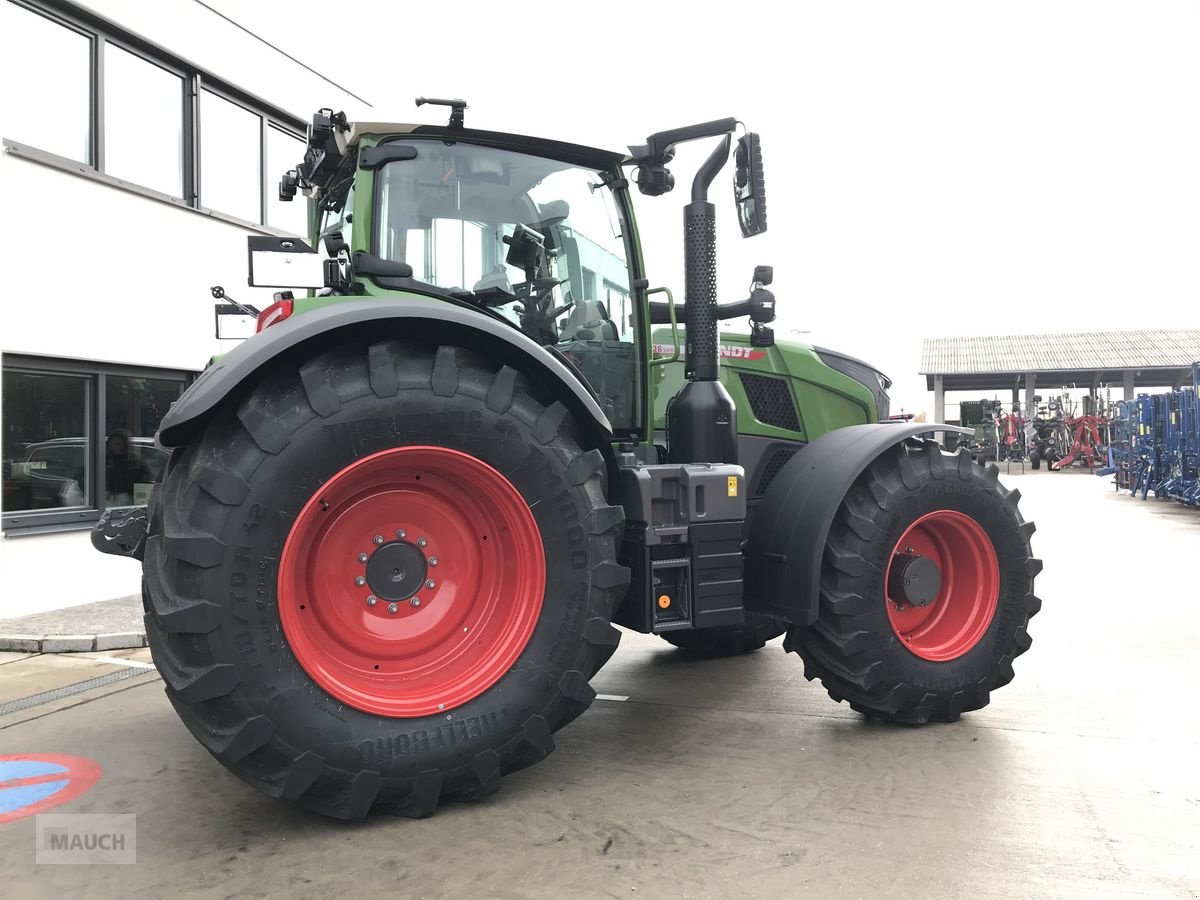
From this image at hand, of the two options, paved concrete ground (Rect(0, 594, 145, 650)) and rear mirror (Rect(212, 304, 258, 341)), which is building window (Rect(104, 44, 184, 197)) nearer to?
paved concrete ground (Rect(0, 594, 145, 650))

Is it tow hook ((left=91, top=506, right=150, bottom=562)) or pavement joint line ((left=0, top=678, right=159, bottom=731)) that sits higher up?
tow hook ((left=91, top=506, right=150, bottom=562))

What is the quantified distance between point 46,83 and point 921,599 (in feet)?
28.6

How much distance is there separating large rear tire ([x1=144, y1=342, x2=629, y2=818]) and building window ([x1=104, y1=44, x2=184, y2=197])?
302 inches

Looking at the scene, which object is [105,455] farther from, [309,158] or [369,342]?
[369,342]

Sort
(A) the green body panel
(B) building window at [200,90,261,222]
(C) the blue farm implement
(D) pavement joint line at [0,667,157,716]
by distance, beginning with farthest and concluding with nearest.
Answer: (C) the blue farm implement → (B) building window at [200,90,261,222] → (D) pavement joint line at [0,667,157,716] → (A) the green body panel

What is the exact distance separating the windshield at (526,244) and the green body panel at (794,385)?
49cm

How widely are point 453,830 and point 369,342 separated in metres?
1.64

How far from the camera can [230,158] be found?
435 inches

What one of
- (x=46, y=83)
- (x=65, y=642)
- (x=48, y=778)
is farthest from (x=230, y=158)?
A: (x=48, y=778)

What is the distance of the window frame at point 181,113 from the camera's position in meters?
8.51

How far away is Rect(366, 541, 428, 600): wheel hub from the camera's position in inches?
126

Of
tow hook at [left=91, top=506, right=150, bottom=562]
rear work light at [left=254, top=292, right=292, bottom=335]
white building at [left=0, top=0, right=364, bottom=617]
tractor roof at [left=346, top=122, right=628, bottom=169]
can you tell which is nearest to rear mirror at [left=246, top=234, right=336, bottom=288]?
rear work light at [left=254, top=292, right=292, bottom=335]

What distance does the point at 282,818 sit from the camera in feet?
10.3

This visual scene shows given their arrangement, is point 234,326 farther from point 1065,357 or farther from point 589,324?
point 1065,357
